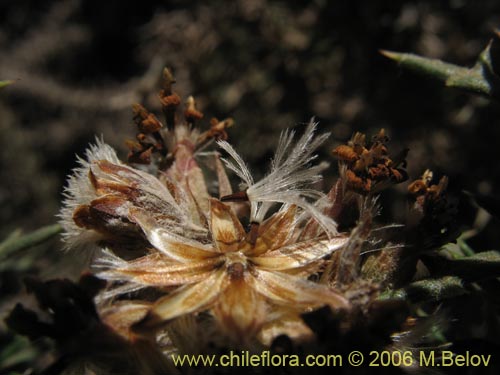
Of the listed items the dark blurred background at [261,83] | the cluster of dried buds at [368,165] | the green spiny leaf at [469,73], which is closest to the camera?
the cluster of dried buds at [368,165]

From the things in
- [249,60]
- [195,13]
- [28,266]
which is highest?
[195,13]

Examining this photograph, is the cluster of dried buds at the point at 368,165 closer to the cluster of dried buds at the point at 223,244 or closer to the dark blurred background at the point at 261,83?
the cluster of dried buds at the point at 223,244

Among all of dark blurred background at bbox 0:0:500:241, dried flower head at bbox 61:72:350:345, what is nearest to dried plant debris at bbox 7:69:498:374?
dried flower head at bbox 61:72:350:345

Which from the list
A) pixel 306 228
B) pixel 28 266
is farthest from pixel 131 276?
pixel 28 266

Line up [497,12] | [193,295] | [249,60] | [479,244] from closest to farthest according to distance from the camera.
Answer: [193,295], [479,244], [497,12], [249,60]

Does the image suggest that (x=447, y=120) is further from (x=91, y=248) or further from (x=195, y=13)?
(x=91, y=248)

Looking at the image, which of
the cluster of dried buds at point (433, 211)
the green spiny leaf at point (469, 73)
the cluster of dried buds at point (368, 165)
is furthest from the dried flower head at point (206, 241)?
the green spiny leaf at point (469, 73)

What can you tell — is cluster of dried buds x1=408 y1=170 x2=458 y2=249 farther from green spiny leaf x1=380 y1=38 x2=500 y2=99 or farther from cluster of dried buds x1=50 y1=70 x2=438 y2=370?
green spiny leaf x1=380 y1=38 x2=500 y2=99
